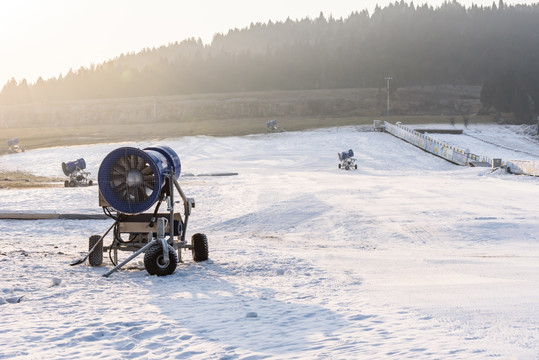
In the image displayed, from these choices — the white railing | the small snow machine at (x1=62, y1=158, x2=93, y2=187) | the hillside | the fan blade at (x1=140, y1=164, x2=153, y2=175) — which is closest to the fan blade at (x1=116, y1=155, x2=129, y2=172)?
the fan blade at (x1=140, y1=164, x2=153, y2=175)

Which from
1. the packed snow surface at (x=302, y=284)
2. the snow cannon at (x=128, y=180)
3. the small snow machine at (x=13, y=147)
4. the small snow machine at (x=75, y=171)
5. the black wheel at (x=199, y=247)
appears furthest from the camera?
the small snow machine at (x=13, y=147)

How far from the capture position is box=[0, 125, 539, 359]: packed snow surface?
6.11 metres

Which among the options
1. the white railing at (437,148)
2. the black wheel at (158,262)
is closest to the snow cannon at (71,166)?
the black wheel at (158,262)

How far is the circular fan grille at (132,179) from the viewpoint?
10469 mm

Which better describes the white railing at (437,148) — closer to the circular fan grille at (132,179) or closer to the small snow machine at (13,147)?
the circular fan grille at (132,179)

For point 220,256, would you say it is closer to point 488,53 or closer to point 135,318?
point 135,318

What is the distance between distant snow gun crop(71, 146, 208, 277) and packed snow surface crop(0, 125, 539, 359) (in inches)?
15.0

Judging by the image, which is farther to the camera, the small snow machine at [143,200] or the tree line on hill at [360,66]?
the tree line on hill at [360,66]

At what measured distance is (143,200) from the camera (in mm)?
10555

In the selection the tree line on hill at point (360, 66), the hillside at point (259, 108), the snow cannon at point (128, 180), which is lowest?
the snow cannon at point (128, 180)

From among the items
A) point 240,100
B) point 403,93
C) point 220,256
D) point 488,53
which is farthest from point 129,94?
point 220,256

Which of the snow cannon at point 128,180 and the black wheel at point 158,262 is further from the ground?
the snow cannon at point 128,180

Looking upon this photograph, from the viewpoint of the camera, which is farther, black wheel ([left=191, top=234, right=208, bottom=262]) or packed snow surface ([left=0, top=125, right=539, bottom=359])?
black wheel ([left=191, top=234, right=208, bottom=262])

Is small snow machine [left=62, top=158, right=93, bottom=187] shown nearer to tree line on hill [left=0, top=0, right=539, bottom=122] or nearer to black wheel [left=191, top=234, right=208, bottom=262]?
black wheel [left=191, top=234, right=208, bottom=262]
